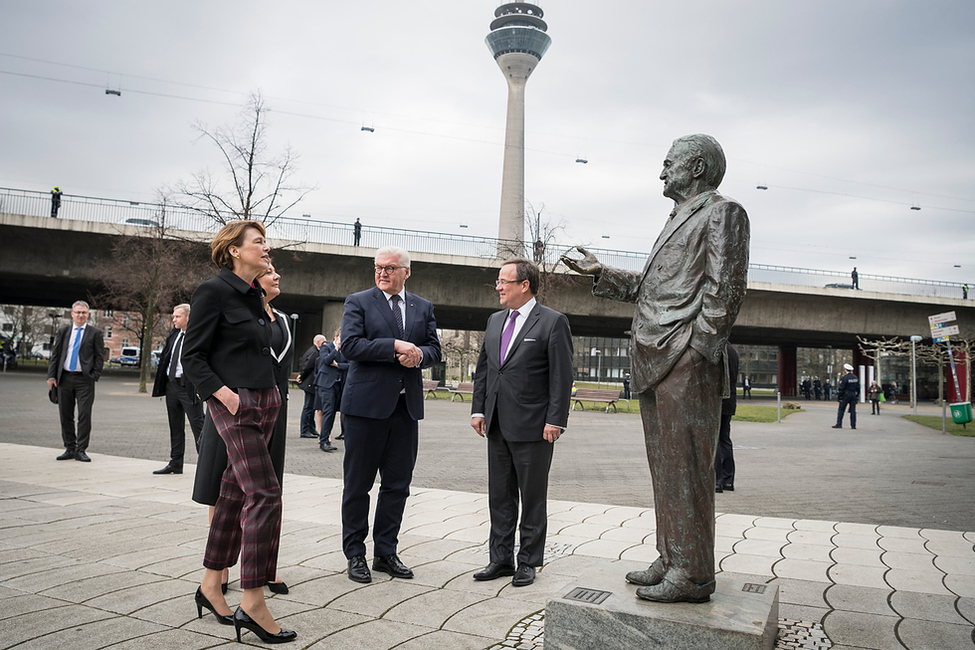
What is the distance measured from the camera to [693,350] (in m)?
A: 3.34

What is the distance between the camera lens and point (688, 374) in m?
3.35

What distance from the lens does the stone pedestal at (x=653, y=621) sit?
9.94ft

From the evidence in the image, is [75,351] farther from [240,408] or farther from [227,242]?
[240,408]

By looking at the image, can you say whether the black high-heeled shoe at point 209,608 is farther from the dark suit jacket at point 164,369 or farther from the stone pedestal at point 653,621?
the dark suit jacket at point 164,369

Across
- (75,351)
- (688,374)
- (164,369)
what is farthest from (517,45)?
(688,374)

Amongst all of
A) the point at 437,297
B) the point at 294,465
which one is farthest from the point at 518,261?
the point at 437,297

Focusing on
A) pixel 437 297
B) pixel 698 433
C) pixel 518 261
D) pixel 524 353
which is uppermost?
pixel 437 297

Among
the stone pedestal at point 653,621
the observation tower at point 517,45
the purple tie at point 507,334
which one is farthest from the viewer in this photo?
the observation tower at point 517,45

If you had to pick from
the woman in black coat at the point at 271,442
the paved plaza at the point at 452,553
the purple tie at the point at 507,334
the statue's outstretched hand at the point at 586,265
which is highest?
the statue's outstretched hand at the point at 586,265

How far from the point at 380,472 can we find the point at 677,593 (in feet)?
7.65

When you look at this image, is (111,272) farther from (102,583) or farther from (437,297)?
(102,583)

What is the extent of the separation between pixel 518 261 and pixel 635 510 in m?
3.45

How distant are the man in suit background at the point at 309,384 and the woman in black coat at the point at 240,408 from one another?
10224 mm

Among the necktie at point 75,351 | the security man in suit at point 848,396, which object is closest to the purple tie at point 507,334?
the necktie at point 75,351
